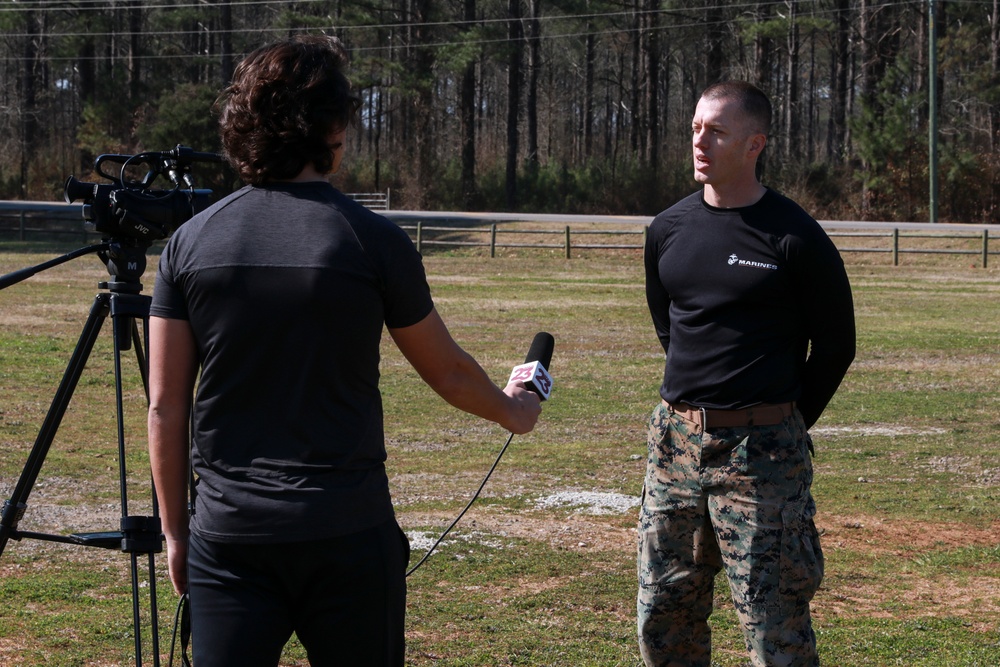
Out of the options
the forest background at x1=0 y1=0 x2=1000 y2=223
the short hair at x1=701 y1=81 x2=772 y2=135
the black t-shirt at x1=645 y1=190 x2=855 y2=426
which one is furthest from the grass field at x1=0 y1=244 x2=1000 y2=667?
the forest background at x1=0 y1=0 x2=1000 y2=223

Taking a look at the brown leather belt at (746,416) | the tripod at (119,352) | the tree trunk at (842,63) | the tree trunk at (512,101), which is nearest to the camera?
the tripod at (119,352)

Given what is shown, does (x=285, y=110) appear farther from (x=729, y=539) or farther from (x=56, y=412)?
(x=729, y=539)

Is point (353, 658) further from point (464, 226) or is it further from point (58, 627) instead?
point (464, 226)

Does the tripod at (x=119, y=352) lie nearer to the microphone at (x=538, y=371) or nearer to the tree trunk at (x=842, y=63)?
the microphone at (x=538, y=371)

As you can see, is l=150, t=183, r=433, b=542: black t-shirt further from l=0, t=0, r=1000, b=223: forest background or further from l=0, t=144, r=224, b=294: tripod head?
l=0, t=0, r=1000, b=223: forest background

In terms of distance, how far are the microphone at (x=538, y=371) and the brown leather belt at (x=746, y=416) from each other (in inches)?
32.6

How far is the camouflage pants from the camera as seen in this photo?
3.65m

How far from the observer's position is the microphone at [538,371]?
3016 mm

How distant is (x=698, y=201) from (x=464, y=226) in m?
33.1

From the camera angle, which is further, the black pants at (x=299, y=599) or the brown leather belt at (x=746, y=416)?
the brown leather belt at (x=746, y=416)

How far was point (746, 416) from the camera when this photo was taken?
376 centimetres

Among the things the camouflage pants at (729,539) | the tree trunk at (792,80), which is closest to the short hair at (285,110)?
the camouflage pants at (729,539)

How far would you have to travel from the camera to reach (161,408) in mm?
2615

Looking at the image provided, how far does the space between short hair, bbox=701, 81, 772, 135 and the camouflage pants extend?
93cm
